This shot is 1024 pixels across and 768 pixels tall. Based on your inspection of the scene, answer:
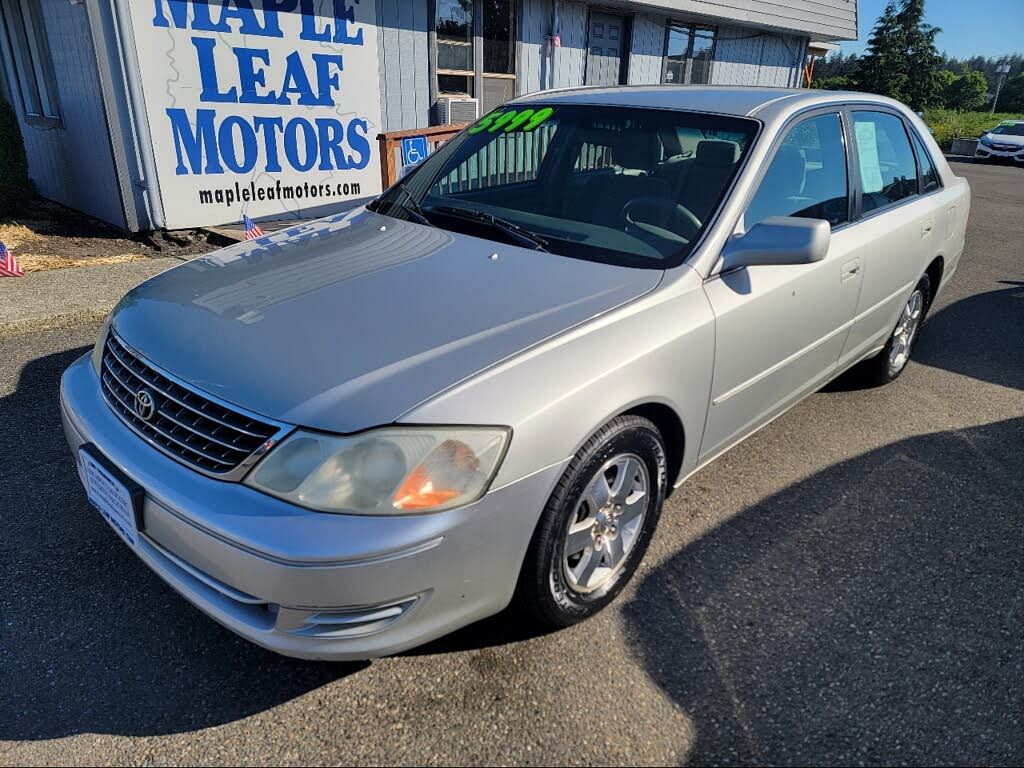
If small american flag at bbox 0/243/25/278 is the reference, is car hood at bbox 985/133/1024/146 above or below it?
below

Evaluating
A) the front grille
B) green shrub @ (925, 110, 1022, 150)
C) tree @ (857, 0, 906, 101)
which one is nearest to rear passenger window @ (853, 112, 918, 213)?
the front grille

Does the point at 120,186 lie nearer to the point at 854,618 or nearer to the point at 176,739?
the point at 176,739

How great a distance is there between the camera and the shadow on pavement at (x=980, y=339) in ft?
16.1

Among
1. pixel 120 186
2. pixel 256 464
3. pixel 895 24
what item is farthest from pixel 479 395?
pixel 895 24

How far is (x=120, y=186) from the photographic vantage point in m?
7.04

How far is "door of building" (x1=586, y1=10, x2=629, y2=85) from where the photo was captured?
1095 centimetres

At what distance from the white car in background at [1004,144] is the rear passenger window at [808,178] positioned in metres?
26.1

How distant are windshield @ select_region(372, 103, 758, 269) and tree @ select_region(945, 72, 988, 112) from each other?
83815 millimetres

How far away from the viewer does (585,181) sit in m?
3.16

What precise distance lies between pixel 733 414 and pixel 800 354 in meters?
0.53

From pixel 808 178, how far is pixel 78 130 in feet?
25.3

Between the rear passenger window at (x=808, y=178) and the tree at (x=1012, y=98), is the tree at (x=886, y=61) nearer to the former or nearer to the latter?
the tree at (x=1012, y=98)

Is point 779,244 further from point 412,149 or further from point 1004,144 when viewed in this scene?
point 1004,144

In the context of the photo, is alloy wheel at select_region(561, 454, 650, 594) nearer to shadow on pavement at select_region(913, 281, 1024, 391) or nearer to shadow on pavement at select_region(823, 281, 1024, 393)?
shadow on pavement at select_region(823, 281, 1024, 393)
